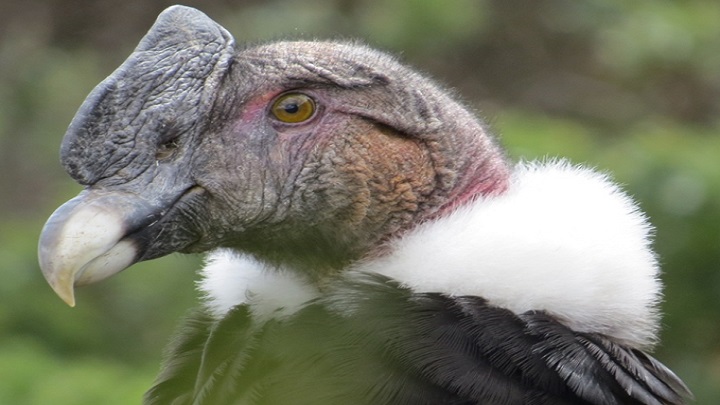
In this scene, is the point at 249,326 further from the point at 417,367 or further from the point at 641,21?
the point at 641,21

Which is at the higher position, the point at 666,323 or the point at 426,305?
the point at 666,323

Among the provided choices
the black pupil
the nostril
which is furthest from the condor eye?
the nostril

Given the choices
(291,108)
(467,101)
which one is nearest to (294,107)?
(291,108)

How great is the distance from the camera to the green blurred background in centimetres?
593

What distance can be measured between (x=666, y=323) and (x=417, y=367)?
11.7ft

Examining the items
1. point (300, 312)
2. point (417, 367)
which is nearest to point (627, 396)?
point (417, 367)

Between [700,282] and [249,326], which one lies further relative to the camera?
[700,282]

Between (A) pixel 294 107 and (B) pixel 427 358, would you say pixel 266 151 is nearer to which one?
(A) pixel 294 107

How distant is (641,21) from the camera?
7.76 meters

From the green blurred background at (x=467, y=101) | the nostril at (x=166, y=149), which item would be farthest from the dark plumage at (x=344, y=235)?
the green blurred background at (x=467, y=101)

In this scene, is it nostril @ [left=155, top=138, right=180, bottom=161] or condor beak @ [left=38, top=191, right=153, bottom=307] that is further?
nostril @ [left=155, top=138, right=180, bottom=161]

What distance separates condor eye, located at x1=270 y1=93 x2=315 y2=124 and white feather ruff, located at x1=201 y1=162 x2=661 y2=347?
1.42 feet

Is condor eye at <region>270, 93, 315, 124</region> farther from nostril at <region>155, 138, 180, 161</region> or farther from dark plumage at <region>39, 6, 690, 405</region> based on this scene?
nostril at <region>155, 138, 180, 161</region>

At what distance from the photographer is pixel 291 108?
3.58m
